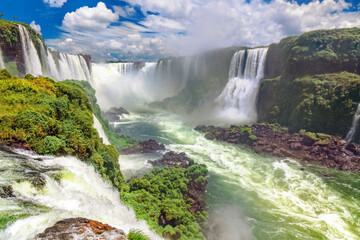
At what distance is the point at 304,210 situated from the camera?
1373 centimetres

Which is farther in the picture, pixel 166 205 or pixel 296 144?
pixel 296 144

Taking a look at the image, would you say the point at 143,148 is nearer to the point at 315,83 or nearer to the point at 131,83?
the point at 315,83

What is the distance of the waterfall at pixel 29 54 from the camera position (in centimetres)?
2312

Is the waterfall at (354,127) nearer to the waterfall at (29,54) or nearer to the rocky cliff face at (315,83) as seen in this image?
the rocky cliff face at (315,83)

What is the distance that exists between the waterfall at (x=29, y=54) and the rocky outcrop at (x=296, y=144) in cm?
2371

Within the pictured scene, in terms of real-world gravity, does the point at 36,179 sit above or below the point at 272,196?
above

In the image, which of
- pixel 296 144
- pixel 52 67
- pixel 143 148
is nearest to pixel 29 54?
pixel 52 67

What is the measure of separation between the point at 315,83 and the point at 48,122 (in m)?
30.9

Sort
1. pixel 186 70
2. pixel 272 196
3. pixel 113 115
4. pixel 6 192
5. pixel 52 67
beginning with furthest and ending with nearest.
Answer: pixel 186 70
pixel 113 115
pixel 52 67
pixel 272 196
pixel 6 192

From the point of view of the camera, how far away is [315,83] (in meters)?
27.4

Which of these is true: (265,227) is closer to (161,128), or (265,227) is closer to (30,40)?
(161,128)

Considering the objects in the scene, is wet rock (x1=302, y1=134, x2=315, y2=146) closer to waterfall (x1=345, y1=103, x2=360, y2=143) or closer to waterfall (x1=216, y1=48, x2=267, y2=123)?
waterfall (x1=345, y1=103, x2=360, y2=143)

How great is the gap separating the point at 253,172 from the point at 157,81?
48461mm

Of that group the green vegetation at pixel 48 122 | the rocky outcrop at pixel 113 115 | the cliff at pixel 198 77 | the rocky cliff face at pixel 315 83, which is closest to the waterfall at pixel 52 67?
the rocky outcrop at pixel 113 115
